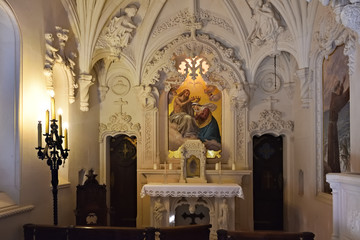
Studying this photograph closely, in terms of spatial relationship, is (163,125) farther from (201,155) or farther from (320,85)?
(320,85)

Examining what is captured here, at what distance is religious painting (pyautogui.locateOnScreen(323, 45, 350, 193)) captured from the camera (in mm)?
6750

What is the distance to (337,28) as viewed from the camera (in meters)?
6.80

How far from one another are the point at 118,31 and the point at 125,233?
597cm

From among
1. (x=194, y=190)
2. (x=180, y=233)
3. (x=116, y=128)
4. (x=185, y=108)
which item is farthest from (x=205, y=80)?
(x=180, y=233)

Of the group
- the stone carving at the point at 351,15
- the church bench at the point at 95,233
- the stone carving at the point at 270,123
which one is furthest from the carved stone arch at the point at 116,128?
the stone carving at the point at 351,15

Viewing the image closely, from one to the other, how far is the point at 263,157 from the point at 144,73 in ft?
13.2

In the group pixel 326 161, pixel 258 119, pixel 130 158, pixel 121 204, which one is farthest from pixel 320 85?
pixel 121 204

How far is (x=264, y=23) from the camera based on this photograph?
921 cm

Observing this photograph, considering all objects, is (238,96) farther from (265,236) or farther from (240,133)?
(265,236)

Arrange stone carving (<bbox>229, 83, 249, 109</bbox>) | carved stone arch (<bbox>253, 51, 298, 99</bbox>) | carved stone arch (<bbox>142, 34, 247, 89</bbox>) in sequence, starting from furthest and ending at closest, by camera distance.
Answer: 1. carved stone arch (<bbox>253, 51, 298, 99</bbox>)
2. carved stone arch (<bbox>142, 34, 247, 89</bbox>)
3. stone carving (<bbox>229, 83, 249, 109</bbox>)

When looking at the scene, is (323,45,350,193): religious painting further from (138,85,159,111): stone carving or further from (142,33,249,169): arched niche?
(138,85,159,111): stone carving

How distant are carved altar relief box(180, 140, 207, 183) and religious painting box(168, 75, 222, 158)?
0.91 m

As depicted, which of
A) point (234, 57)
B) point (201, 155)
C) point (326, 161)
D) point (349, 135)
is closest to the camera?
point (349, 135)

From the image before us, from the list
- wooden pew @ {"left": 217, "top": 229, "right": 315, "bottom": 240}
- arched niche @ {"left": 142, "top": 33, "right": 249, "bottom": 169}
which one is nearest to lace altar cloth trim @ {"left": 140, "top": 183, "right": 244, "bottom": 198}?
arched niche @ {"left": 142, "top": 33, "right": 249, "bottom": 169}
